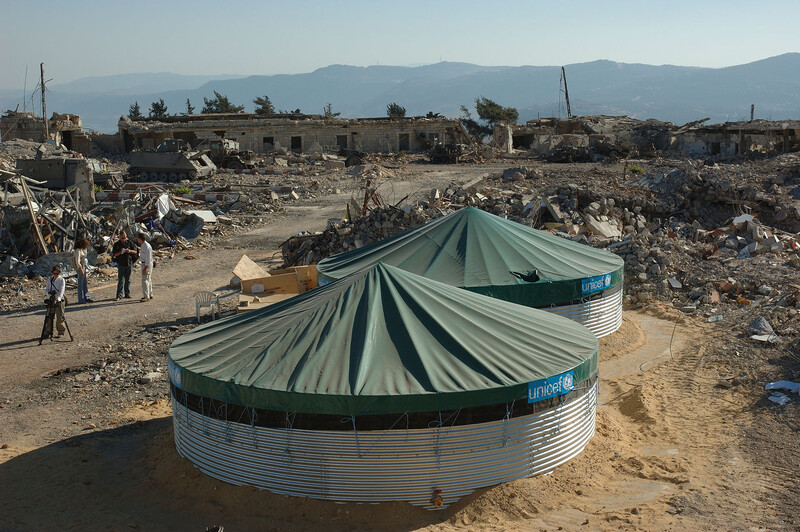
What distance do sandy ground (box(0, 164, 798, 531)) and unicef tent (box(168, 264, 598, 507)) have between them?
23 centimetres

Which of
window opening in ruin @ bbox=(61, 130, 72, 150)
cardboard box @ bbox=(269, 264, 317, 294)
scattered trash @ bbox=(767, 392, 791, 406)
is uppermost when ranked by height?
window opening in ruin @ bbox=(61, 130, 72, 150)

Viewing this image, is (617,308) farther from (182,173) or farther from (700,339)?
(182,173)

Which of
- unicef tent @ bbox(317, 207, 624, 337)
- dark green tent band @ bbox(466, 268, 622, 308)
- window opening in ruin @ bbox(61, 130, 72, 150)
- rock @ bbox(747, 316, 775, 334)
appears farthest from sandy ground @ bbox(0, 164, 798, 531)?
window opening in ruin @ bbox(61, 130, 72, 150)

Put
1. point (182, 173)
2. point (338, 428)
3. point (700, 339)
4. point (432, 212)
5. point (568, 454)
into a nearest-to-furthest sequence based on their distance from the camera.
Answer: point (338, 428)
point (568, 454)
point (700, 339)
point (432, 212)
point (182, 173)

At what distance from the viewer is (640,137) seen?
1811 inches

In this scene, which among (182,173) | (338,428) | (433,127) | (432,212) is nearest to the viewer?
(338,428)

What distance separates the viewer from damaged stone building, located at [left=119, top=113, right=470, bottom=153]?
4541cm

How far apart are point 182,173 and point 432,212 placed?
19.8 metres

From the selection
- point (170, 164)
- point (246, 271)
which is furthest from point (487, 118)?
point (246, 271)

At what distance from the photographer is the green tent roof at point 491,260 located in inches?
486

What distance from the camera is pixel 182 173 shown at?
36.3 metres

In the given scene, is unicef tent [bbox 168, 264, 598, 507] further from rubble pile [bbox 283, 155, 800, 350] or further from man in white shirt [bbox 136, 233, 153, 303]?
man in white shirt [bbox 136, 233, 153, 303]

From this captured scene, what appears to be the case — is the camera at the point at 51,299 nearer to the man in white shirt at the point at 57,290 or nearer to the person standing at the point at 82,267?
the man in white shirt at the point at 57,290

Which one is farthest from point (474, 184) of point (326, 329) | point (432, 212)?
point (326, 329)
